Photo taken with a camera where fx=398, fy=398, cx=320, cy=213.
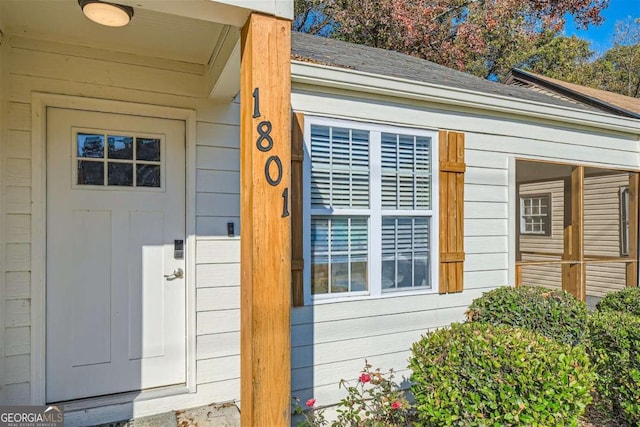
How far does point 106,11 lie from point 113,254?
1.49 meters

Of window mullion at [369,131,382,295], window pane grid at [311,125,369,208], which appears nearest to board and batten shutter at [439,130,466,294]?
window mullion at [369,131,382,295]

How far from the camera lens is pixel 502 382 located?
7.16ft

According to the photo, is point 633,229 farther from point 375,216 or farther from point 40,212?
point 40,212

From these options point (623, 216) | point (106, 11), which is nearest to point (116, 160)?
point (106, 11)

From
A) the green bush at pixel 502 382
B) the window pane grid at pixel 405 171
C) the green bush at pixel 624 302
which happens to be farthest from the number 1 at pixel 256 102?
the green bush at pixel 624 302

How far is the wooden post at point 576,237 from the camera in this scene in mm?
4398

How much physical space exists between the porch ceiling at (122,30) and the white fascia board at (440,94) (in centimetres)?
80

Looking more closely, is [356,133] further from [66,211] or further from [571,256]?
[571,256]

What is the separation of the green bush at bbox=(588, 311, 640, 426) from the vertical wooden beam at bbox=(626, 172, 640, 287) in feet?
7.75

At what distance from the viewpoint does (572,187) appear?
4445mm

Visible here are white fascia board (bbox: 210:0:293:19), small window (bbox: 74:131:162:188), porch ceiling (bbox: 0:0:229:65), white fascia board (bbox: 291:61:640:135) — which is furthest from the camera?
white fascia board (bbox: 291:61:640:135)

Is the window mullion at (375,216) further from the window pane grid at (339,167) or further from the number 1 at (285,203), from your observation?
the number 1 at (285,203)

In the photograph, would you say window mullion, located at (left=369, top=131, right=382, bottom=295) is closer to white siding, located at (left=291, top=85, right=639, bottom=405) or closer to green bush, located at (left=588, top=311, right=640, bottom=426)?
white siding, located at (left=291, top=85, right=639, bottom=405)

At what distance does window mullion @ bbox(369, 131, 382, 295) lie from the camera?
133 inches
